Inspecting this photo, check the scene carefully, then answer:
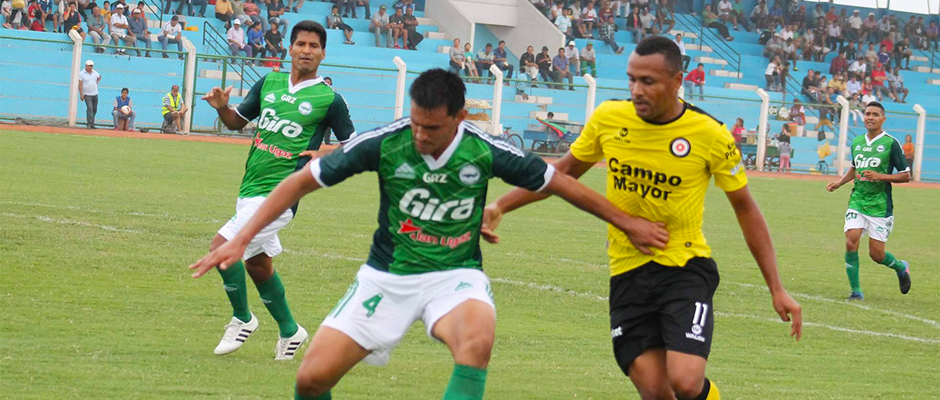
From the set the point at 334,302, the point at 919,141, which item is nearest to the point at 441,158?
the point at 334,302

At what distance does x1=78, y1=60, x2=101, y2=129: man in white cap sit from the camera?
27.1 metres

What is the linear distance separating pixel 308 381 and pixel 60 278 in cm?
564

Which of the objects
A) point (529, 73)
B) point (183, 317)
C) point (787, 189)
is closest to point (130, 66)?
point (529, 73)

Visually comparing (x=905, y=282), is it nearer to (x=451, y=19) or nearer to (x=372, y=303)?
(x=372, y=303)

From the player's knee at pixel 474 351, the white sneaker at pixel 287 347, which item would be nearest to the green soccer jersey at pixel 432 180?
the player's knee at pixel 474 351

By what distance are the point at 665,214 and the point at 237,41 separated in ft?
89.9

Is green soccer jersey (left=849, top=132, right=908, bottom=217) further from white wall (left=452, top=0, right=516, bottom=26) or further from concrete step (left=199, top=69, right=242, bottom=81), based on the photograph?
white wall (left=452, top=0, right=516, bottom=26)

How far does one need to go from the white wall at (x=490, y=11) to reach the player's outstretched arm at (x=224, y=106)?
3221 cm

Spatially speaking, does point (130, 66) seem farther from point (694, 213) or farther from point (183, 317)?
point (694, 213)

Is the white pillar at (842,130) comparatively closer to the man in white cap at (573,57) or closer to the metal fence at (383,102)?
the metal fence at (383,102)

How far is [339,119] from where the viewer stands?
7660 mm

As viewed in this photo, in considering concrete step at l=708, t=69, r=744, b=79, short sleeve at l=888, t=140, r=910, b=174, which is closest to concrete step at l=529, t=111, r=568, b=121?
concrete step at l=708, t=69, r=744, b=79

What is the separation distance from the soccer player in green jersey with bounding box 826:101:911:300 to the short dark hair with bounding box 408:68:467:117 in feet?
28.2

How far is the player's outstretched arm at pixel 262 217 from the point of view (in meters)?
4.62
